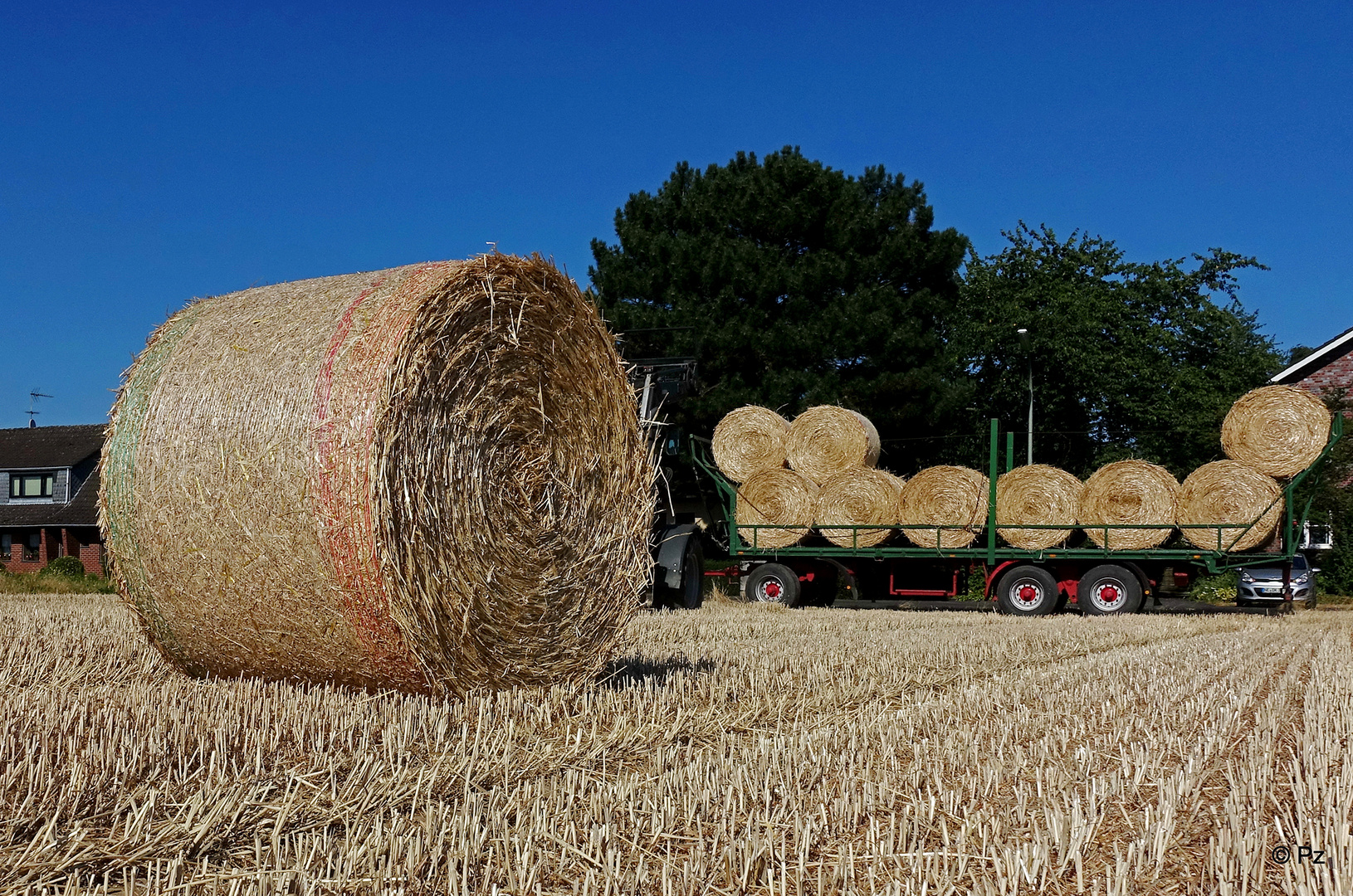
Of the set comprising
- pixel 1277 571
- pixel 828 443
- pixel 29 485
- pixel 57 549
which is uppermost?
pixel 828 443

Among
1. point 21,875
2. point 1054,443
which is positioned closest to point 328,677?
point 21,875

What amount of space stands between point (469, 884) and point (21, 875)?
1.17m

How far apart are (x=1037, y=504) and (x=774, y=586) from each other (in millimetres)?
3809

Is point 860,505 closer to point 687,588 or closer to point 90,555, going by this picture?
point 687,588

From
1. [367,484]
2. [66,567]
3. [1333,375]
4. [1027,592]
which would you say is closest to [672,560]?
[1027,592]

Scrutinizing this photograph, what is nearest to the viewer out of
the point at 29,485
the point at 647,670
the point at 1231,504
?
the point at 647,670

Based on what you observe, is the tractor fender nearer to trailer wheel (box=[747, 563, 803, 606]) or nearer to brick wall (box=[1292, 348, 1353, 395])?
trailer wheel (box=[747, 563, 803, 606])

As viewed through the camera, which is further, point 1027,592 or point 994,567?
point 994,567

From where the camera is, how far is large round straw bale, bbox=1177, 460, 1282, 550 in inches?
557

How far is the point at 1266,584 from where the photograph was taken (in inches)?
687

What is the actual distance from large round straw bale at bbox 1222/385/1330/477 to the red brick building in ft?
44.8

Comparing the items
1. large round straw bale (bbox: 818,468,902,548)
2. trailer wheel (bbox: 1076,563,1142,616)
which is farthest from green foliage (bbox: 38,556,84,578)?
trailer wheel (bbox: 1076,563,1142,616)

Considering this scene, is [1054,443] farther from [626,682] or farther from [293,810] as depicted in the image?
[293,810]

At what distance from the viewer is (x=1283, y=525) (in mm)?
14992
